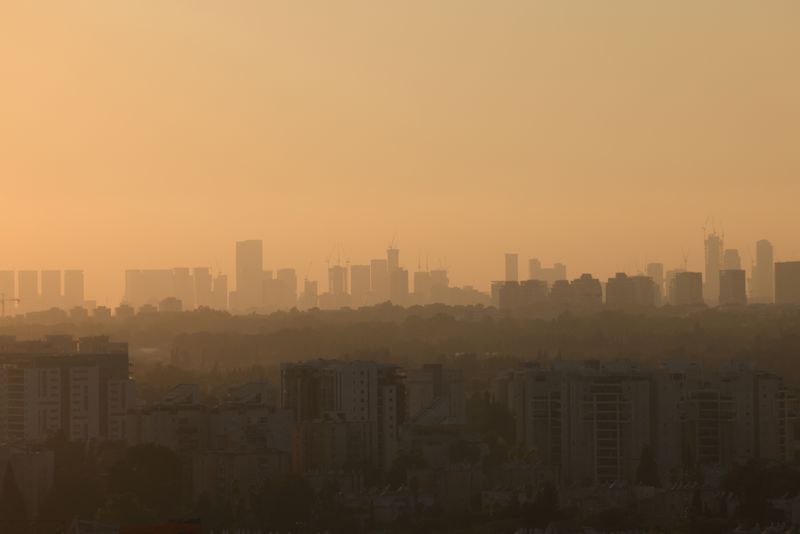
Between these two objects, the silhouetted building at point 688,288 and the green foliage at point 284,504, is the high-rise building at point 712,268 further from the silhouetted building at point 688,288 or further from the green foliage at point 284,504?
the green foliage at point 284,504

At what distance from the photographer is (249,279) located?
67625 millimetres

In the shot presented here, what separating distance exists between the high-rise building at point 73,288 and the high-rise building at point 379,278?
9216 millimetres

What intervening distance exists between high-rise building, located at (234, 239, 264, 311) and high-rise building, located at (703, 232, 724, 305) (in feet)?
46.7

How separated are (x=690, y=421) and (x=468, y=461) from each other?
3214 mm

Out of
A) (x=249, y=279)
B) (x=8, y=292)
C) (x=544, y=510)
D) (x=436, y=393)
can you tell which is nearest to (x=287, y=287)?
(x=249, y=279)

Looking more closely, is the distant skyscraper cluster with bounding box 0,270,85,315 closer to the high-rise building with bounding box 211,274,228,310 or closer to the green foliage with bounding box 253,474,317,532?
the high-rise building with bounding box 211,274,228,310

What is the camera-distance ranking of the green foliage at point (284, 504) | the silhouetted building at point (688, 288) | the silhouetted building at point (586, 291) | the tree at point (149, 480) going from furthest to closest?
the silhouetted building at point (688, 288) → the silhouetted building at point (586, 291) → the tree at point (149, 480) → the green foliage at point (284, 504)

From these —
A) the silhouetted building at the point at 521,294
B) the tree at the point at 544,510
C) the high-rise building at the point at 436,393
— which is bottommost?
the tree at the point at 544,510

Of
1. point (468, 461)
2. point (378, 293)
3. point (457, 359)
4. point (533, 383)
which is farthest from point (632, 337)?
point (378, 293)

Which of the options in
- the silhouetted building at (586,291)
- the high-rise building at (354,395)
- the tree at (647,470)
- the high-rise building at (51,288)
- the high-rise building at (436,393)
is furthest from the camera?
the high-rise building at (51,288)

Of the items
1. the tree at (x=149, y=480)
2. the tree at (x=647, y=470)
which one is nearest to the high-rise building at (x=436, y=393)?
the tree at (x=647, y=470)

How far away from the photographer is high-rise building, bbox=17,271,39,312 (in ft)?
201

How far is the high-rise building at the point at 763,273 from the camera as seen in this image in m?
64.8

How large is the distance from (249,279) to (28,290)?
7.78 meters
